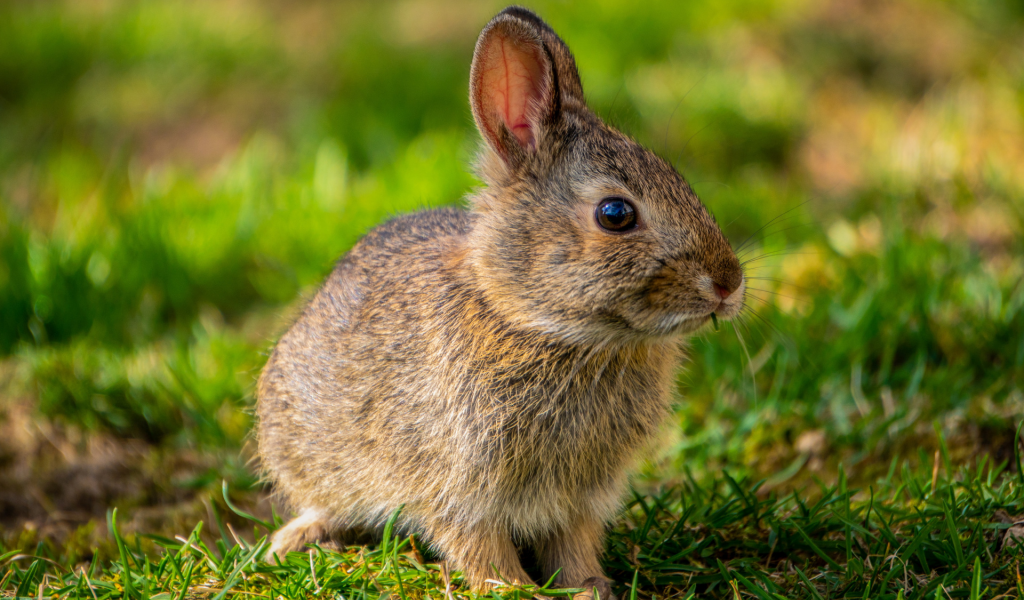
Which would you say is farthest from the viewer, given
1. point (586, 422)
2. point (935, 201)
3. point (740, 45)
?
point (740, 45)

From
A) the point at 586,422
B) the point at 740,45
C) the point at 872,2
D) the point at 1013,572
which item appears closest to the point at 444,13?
the point at 740,45

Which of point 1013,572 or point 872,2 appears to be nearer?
point 1013,572

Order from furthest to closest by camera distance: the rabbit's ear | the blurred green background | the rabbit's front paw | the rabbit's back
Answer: the blurred green background
the rabbit's back
the rabbit's ear
the rabbit's front paw

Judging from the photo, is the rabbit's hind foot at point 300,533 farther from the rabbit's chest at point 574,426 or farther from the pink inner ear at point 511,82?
the pink inner ear at point 511,82

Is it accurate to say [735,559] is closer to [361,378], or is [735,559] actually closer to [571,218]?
[571,218]

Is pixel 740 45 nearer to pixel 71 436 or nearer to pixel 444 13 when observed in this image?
pixel 444 13

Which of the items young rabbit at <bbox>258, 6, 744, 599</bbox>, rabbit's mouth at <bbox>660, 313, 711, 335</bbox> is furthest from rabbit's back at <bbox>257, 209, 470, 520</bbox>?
rabbit's mouth at <bbox>660, 313, 711, 335</bbox>

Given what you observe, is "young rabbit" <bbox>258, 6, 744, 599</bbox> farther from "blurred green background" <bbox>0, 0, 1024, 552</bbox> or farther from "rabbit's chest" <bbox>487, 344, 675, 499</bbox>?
"blurred green background" <bbox>0, 0, 1024, 552</bbox>
